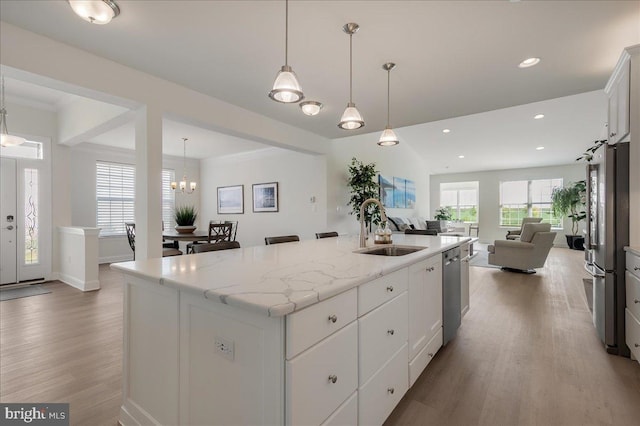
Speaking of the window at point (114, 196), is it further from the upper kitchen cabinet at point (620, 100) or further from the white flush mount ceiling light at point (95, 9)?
the upper kitchen cabinet at point (620, 100)

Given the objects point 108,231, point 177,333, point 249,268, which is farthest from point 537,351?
point 108,231

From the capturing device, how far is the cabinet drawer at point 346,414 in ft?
4.01

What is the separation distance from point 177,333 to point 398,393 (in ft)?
4.12

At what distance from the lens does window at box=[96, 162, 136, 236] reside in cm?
659

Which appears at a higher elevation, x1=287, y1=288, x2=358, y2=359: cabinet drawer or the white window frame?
the white window frame

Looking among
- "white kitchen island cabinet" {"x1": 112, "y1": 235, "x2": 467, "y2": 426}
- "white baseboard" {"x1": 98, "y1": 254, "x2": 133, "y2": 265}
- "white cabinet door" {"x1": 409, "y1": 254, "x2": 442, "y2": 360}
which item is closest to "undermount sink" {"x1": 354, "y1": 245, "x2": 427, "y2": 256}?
"white cabinet door" {"x1": 409, "y1": 254, "x2": 442, "y2": 360}

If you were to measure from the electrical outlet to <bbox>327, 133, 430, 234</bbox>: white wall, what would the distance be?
450 centimetres

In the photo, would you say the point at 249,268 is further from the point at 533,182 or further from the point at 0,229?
the point at 533,182

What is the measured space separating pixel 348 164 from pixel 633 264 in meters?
4.56

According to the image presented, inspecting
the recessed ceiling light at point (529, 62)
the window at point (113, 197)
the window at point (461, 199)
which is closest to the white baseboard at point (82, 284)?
the window at point (113, 197)

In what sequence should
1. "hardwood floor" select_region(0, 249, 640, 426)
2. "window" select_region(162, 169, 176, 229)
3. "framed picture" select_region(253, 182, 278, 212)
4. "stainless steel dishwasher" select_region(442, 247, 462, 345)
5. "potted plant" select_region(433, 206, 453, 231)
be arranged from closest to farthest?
"hardwood floor" select_region(0, 249, 640, 426) → "stainless steel dishwasher" select_region(442, 247, 462, 345) → "framed picture" select_region(253, 182, 278, 212) → "window" select_region(162, 169, 176, 229) → "potted plant" select_region(433, 206, 453, 231)

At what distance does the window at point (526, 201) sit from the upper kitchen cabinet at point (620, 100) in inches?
334

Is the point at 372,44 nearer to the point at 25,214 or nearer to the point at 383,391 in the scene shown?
the point at 383,391

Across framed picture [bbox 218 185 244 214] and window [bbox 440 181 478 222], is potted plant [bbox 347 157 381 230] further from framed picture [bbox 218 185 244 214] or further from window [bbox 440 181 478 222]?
window [bbox 440 181 478 222]
